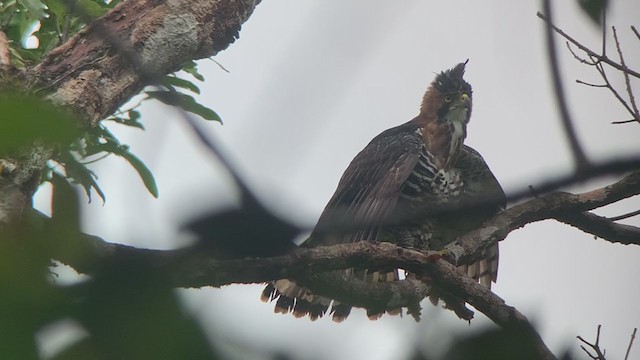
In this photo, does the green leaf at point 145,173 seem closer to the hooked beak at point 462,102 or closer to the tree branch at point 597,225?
the tree branch at point 597,225

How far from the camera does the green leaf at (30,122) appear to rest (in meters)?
0.53

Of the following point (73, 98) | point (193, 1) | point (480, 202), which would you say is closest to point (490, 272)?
point (193, 1)

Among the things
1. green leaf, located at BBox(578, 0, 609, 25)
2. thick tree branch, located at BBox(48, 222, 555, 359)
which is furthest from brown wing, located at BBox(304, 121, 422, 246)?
green leaf, located at BBox(578, 0, 609, 25)

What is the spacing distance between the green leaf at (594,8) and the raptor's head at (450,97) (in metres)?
4.61

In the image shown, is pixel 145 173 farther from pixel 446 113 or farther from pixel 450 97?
pixel 450 97

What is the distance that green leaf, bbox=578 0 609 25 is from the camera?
0.95 meters

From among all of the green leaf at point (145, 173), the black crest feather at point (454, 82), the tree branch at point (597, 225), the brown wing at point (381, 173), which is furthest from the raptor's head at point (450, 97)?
the green leaf at point (145, 173)

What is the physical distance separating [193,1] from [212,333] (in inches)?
114

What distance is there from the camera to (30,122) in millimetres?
533

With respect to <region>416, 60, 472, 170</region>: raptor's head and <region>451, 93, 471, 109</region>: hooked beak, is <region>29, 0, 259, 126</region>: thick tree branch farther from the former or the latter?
<region>451, 93, 471, 109</region>: hooked beak

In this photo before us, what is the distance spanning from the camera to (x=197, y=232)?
0.66 meters

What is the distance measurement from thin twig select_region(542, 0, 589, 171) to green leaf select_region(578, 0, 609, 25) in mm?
46

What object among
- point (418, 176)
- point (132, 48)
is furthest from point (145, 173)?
point (418, 176)

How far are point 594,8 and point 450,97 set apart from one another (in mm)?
4792
